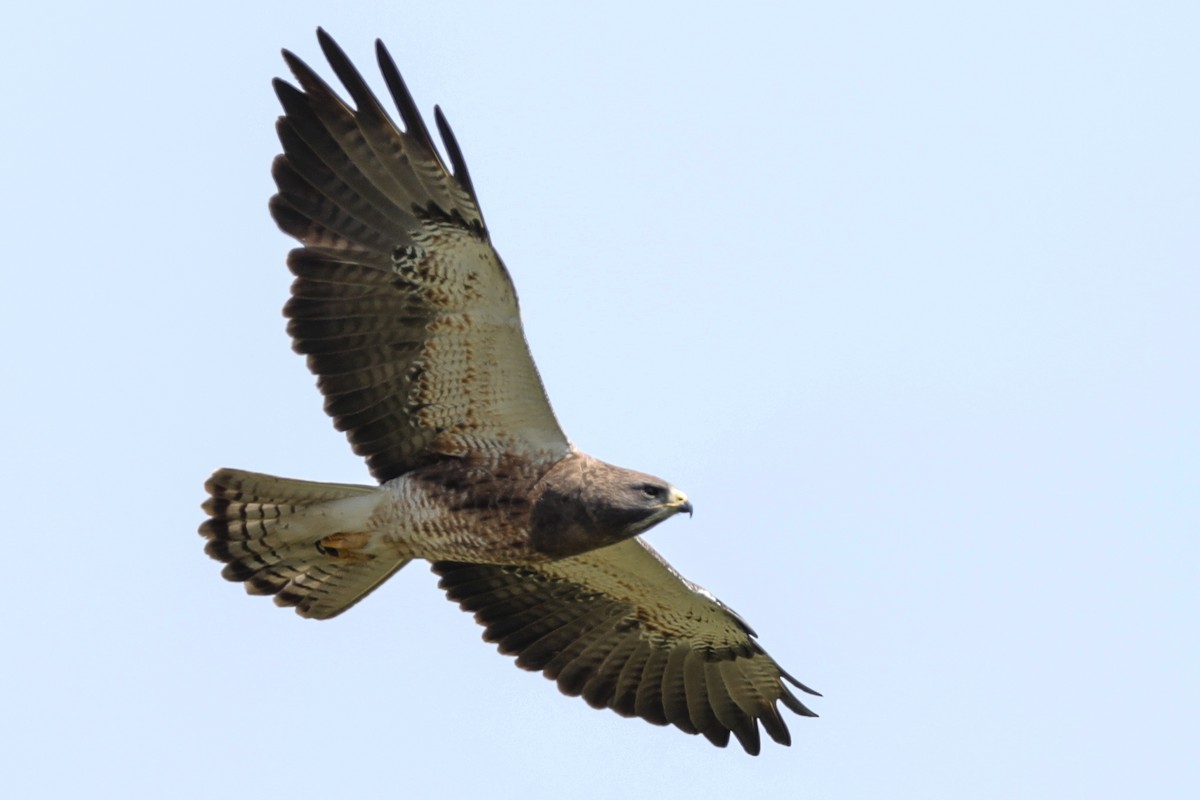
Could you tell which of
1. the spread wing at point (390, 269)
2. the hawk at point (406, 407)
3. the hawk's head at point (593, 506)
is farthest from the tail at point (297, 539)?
the hawk's head at point (593, 506)

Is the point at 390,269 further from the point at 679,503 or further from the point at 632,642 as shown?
the point at 632,642

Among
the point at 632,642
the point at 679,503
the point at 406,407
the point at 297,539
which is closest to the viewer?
the point at 679,503

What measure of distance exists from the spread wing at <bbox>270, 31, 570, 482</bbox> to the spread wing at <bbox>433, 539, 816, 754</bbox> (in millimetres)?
1825

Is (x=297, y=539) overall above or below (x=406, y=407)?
below

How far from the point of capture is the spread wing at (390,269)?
1338 centimetres

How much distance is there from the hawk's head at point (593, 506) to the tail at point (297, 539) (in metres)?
1.19

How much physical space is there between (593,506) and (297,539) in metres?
2.27

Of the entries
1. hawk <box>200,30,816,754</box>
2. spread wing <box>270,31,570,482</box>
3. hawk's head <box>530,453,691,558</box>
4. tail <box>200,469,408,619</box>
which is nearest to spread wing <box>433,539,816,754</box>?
hawk <box>200,30,816,754</box>

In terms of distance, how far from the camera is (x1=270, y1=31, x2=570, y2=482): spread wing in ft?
43.9

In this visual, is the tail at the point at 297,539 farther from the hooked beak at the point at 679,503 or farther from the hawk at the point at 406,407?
the hooked beak at the point at 679,503

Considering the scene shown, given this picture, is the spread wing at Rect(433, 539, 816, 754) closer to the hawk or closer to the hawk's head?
the hawk

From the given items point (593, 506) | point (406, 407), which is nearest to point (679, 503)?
point (593, 506)

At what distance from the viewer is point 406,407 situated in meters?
14.1

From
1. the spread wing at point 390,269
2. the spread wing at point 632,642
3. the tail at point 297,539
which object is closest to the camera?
the spread wing at point 390,269
